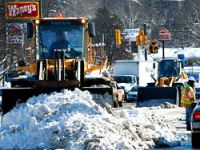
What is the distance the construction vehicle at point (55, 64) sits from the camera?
23734 millimetres

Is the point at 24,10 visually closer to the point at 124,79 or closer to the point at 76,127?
the point at 124,79

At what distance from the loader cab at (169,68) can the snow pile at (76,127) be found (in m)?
27.2

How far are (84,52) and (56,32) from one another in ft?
3.48

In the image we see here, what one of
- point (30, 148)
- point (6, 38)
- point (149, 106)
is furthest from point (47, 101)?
point (6, 38)

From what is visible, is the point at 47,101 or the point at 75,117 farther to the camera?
the point at 47,101

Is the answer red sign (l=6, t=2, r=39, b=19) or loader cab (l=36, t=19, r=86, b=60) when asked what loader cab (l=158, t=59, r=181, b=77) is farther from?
loader cab (l=36, t=19, r=86, b=60)

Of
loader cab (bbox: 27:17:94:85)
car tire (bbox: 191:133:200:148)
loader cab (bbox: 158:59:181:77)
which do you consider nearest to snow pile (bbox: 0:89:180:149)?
car tire (bbox: 191:133:200:148)

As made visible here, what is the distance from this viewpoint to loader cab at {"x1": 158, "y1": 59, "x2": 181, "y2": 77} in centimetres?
4962

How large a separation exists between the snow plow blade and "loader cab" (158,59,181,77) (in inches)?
419

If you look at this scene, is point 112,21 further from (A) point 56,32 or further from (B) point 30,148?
(B) point 30,148

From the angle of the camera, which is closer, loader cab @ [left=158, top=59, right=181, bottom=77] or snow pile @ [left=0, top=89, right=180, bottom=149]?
snow pile @ [left=0, top=89, right=180, bottom=149]

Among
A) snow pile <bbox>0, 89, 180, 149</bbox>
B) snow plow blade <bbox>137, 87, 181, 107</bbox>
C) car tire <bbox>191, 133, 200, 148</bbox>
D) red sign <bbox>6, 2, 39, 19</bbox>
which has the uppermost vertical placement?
red sign <bbox>6, 2, 39, 19</bbox>

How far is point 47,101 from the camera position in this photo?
862 inches

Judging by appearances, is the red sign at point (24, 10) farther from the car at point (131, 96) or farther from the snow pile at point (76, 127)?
the snow pile at point (76, 127)
